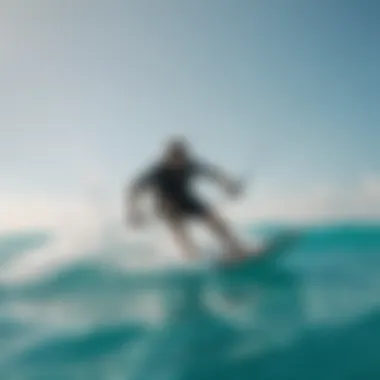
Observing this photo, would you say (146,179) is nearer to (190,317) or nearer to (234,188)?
(234,188)

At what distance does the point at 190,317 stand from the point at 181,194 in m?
0.41

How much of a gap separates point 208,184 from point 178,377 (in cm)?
64

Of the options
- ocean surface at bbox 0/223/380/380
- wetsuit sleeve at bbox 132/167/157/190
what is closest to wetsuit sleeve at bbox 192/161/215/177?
wetsuit sleeve at bbox 132/167/157/190

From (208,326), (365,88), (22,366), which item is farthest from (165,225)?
(365,88)

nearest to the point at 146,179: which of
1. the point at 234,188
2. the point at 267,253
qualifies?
the point at 234,188

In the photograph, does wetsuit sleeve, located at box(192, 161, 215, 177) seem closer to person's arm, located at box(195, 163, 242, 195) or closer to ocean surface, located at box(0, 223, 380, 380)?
person's arm, located at box(195, 163, 242, 195)

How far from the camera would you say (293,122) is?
86.7 inches

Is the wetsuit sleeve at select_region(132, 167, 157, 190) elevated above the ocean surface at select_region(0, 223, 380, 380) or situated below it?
above

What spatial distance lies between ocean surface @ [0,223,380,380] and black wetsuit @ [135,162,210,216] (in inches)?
7.5

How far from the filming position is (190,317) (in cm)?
205

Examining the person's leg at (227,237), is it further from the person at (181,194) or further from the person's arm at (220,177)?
the person's arm at (220,177)

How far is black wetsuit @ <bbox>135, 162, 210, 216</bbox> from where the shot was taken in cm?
211

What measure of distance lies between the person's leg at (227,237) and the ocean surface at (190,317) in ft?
0.21

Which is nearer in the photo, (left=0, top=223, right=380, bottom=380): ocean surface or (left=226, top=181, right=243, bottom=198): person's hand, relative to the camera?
(left=0, top=223, right=380, bottom=380): ocean surface
